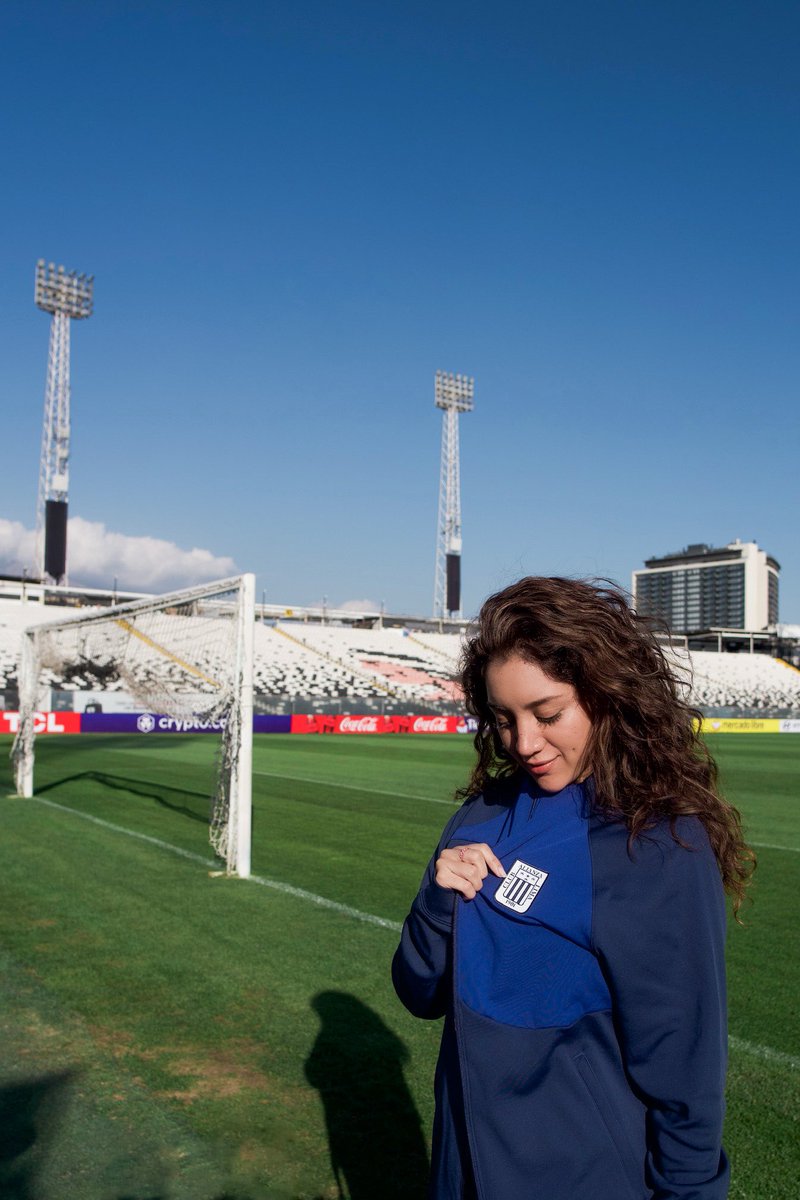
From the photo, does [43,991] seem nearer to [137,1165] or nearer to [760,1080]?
[137,1165]

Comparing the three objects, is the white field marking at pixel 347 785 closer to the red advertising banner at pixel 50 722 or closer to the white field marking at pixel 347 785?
the white field marking at pixel 347 785

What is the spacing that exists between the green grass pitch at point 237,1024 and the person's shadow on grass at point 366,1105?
11 millimetres

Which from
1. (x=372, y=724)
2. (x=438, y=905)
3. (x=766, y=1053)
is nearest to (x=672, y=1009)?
(x=438, y=905)

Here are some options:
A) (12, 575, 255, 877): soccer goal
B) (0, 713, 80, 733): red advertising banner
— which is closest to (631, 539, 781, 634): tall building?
(0, 713, 80, 733): red advertising banner

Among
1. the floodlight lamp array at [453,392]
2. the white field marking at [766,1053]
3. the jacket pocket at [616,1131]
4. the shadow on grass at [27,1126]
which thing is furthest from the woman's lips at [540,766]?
the floodlight lamp array at [453,392]

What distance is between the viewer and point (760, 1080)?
13.7 ft

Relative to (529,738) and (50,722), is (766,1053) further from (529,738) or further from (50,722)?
(50,722)

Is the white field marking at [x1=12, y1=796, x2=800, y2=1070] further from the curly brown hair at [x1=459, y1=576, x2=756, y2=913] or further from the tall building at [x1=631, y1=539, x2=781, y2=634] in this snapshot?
the tall building at [x1=631, y1=539, x2=781, y2=634]

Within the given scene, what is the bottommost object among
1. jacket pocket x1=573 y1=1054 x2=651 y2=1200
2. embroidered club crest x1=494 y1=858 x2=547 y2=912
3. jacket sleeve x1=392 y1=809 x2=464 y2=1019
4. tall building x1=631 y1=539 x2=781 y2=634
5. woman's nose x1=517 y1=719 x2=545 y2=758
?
jacket pocket x1=573 y1=1054 x2=651 y2=1200

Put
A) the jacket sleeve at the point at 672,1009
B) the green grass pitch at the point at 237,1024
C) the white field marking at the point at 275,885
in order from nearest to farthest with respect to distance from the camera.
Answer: the jacket sleeve at the point at 672,1009, the green grass pitch at the point at 237,1024, the white field marking at the point at 275,885

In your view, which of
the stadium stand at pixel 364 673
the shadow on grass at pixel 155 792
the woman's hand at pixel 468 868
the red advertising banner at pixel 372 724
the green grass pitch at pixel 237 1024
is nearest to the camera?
the woman's hand at pixel 468 868

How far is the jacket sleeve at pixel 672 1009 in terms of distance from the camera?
4.49ft

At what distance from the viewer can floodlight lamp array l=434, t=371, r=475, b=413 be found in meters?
57.8

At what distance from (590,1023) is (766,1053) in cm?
376
